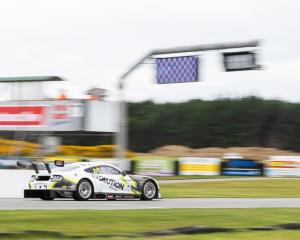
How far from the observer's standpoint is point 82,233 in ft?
32.5

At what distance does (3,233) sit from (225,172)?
36.5 m

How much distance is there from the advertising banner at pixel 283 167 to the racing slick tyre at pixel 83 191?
2802 cm

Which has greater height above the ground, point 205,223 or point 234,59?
point 234,59

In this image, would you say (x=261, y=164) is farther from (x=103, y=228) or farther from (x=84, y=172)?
(x=103, y=228)

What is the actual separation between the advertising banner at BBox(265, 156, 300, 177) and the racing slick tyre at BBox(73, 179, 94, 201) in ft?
91.9

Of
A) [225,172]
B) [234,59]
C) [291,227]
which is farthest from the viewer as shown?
[225,172]

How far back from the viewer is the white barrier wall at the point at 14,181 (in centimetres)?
2273

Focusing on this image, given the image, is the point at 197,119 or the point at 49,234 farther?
the point at 197,119

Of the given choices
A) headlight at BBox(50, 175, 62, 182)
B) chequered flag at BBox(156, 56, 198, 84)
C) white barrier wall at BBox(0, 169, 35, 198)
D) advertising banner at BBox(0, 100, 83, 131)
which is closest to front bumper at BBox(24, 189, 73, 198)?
headlight at BBox(50, 175, 62, 182)

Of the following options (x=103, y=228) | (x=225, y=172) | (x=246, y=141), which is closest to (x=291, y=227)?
(x=103, y=228)

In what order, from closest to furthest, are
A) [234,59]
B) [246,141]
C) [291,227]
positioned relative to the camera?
[291,227]
[234,59]
[246,141]

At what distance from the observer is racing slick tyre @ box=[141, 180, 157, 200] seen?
67.4ft

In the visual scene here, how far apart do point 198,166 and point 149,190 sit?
24.3 metres

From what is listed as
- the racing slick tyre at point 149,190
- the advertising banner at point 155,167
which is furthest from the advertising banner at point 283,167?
the racing slick tyre at point 149,190
